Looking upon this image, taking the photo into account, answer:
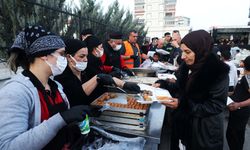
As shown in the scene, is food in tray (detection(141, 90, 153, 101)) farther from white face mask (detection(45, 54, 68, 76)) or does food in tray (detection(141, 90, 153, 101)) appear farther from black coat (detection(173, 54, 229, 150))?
white face mask (detection(45, 54, 68, 76))

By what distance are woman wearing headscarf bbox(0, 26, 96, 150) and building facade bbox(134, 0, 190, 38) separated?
50.0 m

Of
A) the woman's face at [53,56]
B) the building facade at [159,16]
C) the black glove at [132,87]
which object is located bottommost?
the black glove at [132,87]

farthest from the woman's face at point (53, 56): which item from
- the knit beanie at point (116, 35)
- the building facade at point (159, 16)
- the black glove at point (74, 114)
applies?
the building facade at point (159, 16)

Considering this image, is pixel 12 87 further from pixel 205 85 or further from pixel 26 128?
pixel 205 85

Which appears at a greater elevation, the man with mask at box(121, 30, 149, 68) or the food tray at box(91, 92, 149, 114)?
the man with mask at box(121, 30, 149, 68)

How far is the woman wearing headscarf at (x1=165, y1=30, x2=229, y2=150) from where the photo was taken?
1660mm

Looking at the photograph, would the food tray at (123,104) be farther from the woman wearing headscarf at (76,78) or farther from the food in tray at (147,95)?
the woman wearing headscarf at (76,78)

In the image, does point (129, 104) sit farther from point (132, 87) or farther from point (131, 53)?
point (131, 53)

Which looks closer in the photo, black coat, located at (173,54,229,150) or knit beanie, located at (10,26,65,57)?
knit beanie, located at (10,26,65,57)

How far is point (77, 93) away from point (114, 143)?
0.65 m

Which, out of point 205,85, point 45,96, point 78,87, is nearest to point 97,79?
point 78,87

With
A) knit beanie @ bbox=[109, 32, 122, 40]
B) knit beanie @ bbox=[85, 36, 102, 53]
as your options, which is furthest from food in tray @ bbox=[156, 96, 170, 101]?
knit beanie @ bbox=[109, 32, 122, 40]

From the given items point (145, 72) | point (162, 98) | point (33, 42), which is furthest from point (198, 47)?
point (145, 72)

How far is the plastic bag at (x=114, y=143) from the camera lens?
52.2 inches
